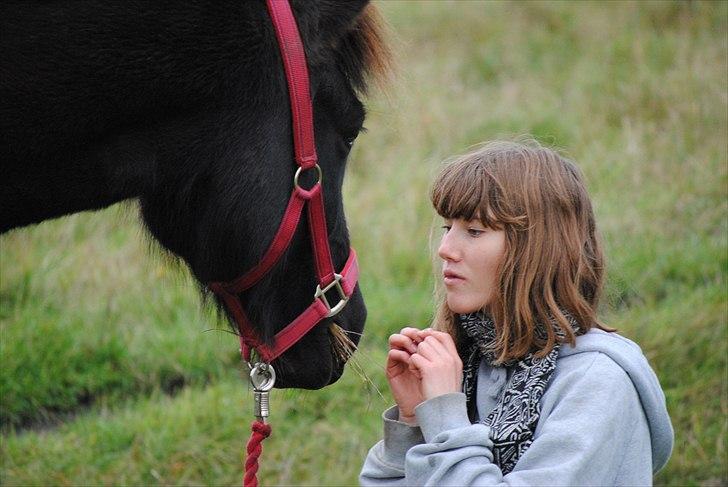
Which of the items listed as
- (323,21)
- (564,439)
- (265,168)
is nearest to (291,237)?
(265,168)

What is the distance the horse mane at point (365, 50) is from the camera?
229 centimetres

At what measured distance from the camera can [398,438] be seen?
2.10m

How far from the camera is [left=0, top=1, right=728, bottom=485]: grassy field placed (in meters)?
3.34

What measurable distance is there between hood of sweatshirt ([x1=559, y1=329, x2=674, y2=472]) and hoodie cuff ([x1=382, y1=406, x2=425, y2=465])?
381 mm

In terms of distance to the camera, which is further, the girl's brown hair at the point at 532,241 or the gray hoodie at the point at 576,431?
the girl's brown hair at the point at 532,241

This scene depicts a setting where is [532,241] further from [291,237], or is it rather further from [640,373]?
[291,237]

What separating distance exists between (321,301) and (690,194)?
11.2 feet

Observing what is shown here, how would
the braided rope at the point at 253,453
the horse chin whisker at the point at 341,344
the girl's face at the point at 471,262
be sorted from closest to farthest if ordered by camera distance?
the girl's face at the point at 471,262, the braided rope at the point at 253,453, the horse chin whisker at the point at 341,344

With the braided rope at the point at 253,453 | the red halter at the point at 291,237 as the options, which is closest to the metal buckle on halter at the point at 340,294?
the red halter at the point at 291,237

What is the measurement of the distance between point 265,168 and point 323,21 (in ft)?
1.18

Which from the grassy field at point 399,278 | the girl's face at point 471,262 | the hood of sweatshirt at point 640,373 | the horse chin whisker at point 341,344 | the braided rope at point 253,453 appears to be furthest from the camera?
the grassy field at point 399,278

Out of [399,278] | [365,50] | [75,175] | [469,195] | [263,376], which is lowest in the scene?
[399,278]

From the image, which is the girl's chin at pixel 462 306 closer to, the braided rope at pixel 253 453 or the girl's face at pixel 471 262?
the girl's face at pixel 471 262

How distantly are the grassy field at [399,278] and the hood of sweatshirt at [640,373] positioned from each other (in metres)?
0.34
